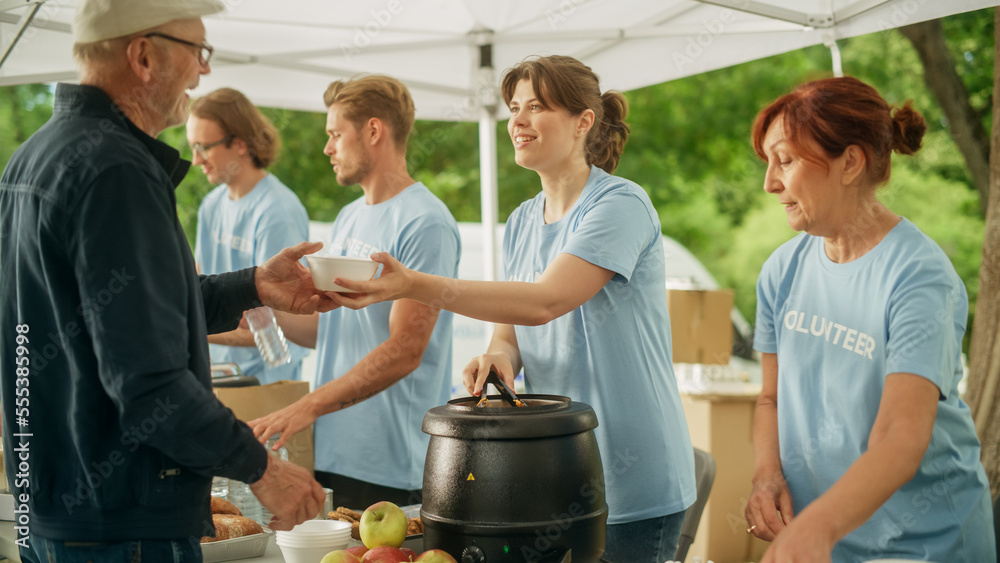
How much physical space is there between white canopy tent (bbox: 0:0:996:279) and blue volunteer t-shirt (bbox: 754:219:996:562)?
1.44m

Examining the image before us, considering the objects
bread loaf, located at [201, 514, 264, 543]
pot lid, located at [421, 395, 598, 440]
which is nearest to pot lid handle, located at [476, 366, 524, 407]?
pot lid, located at [421, 395, 598, 440]

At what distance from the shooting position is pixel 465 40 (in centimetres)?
421

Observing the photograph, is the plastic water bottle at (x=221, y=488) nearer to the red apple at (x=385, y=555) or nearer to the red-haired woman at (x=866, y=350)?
the red apple at (x=385, y=555)

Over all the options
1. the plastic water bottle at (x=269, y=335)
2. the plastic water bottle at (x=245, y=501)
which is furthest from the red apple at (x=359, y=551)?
the plastic water bottle at (x=269, y=335)

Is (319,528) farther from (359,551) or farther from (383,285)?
(383,285)

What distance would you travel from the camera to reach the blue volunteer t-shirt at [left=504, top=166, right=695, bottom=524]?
205 centimetres

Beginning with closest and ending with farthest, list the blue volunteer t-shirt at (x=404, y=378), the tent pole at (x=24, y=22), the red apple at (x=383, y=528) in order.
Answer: the red apple at (x=383, y=528) < the blue volunteer t-shirt at (x=404, y=378) < the tent pole at (x=24, y=22)

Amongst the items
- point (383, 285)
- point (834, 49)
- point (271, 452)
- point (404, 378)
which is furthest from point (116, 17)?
point (834, 49)

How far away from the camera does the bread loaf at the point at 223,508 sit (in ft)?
6.73

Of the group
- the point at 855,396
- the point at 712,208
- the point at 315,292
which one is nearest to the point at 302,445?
the point at 315,292

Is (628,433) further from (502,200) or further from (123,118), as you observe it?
(502,200)

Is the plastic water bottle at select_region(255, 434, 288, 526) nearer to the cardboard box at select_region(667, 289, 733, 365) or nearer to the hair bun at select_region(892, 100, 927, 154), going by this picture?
the hair bun at select_region(892, 100, 927, 154)

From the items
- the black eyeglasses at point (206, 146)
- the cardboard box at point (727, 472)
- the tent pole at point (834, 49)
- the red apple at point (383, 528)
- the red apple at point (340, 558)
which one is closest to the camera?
the red apple at point (340, 558)

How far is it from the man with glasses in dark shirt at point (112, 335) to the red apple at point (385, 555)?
0.14 m
